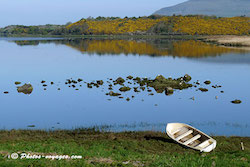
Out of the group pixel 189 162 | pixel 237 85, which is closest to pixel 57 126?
pixel 189 162

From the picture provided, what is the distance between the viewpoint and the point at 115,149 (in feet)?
69.7

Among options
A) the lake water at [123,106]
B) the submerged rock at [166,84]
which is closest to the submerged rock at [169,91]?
the lake water at [123,106]

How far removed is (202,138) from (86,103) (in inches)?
821

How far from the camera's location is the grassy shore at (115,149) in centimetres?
1645

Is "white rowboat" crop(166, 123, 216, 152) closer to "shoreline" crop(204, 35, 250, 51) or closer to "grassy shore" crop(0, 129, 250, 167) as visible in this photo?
"grassy shore" crop(0, 129, 250, 167)

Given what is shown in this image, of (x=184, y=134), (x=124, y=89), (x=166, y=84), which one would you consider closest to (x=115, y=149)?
(x=184, y=134)

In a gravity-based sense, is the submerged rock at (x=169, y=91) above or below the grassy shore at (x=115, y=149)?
below

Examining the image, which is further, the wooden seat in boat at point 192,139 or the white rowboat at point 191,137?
the wooden seat in boat at point 192,139

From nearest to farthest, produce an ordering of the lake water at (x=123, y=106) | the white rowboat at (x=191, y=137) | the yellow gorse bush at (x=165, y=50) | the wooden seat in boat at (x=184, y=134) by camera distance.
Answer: the white rowboat at (x=191, y=137) → the wooden seat in boat at (x=184, y=134) → the lake water at (x=123, y=106) → the yellow gorse bush at (x=165, y=50)

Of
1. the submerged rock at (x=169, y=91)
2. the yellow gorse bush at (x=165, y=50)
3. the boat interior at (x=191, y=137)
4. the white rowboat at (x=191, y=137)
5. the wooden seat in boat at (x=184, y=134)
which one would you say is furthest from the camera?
the yellow gorse bush at (x=165, y=50)

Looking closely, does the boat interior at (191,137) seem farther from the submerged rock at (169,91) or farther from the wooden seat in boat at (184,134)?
the submerged rock at (169,91)

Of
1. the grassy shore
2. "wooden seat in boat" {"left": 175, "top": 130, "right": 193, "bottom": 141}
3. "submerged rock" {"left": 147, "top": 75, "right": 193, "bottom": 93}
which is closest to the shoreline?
"submerged rock" {"left": 147, "top": 75, "right": 193, "bottom": 93}

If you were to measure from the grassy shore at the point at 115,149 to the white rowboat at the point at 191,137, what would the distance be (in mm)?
507

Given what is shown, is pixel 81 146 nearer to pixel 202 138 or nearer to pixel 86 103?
pixel 202 138
